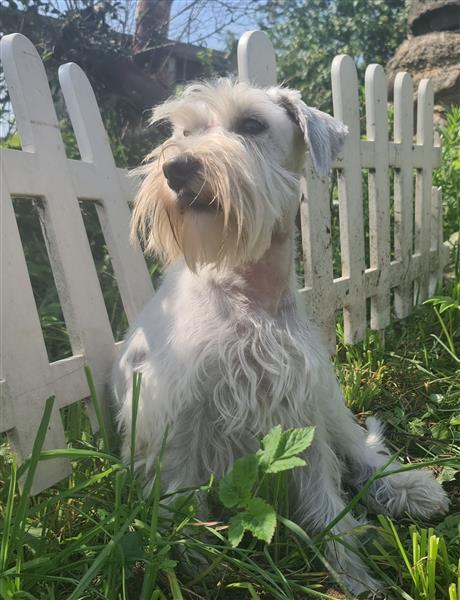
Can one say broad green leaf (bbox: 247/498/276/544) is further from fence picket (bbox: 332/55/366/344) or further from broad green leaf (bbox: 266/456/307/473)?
fence picket (bbox: 332/55/366/344)

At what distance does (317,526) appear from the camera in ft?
6.30

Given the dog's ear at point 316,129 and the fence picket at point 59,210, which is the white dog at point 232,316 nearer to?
the dog's ear at point 316,129

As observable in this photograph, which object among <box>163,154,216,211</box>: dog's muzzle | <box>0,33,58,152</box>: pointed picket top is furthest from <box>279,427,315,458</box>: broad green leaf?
<box>0,33,58,152</box>: pointed picket top

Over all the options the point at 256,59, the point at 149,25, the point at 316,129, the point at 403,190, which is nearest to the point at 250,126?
the point at 316,129

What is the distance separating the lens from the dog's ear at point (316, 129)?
2.09 metres

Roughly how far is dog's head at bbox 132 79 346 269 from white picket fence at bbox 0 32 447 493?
38cm

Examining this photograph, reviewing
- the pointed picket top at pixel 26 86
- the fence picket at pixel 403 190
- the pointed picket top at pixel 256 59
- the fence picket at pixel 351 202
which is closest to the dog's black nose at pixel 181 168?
the pointed picket top at pixel 26 86

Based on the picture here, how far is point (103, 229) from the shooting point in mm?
2547

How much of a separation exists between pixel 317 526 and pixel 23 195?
1569 millimetres

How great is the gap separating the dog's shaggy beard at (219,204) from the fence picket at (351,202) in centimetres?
152

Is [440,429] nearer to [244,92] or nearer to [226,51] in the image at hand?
[244,92]

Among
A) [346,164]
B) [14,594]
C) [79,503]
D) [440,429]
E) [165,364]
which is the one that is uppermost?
[346,164]

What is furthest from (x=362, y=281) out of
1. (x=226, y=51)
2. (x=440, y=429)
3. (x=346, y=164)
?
(x=226, y=51)

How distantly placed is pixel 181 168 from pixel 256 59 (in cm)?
132
